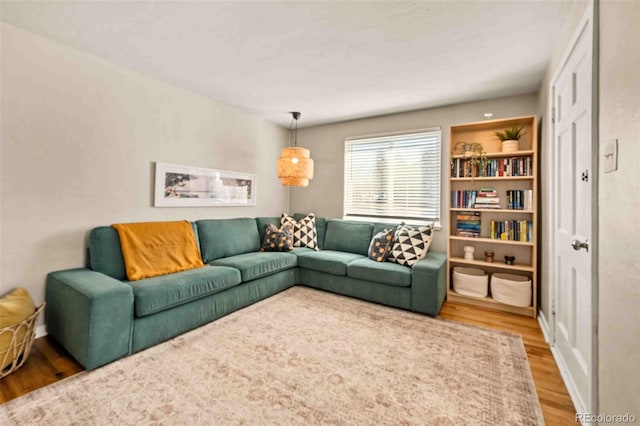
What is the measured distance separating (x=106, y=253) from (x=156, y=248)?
0.38 m

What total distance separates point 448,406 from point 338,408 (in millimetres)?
628

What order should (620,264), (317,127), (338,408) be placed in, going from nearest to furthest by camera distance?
(620,264) → (338,408) → (317,127)

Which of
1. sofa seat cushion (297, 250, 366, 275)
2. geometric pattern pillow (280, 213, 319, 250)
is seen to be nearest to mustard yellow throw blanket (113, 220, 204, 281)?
sofa seat cushion (297, 250, 366, 275)

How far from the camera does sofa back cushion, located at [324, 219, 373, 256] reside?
3898 mm

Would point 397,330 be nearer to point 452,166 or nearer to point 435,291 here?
point 435,291

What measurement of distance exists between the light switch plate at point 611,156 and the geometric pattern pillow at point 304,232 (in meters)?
3.28

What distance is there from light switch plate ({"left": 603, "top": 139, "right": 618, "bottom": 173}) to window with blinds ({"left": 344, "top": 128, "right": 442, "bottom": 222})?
250 centimetres

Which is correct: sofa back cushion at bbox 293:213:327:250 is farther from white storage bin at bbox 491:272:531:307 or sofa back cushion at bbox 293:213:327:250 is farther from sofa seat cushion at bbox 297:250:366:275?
white storage bin at bbox 491:272:531:307

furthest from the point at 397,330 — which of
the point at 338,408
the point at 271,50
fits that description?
the point at 271,50

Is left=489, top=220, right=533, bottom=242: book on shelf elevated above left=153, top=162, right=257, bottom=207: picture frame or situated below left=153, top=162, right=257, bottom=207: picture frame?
below

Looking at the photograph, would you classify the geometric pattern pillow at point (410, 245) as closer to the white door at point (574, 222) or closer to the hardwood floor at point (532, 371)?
the hardwood floor at point (532, 371)

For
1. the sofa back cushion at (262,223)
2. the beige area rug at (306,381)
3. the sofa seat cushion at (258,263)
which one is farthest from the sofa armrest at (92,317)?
the sofa back cushion at (262,223)

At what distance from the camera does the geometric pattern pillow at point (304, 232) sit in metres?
4.16

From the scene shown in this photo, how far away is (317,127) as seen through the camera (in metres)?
4.79
